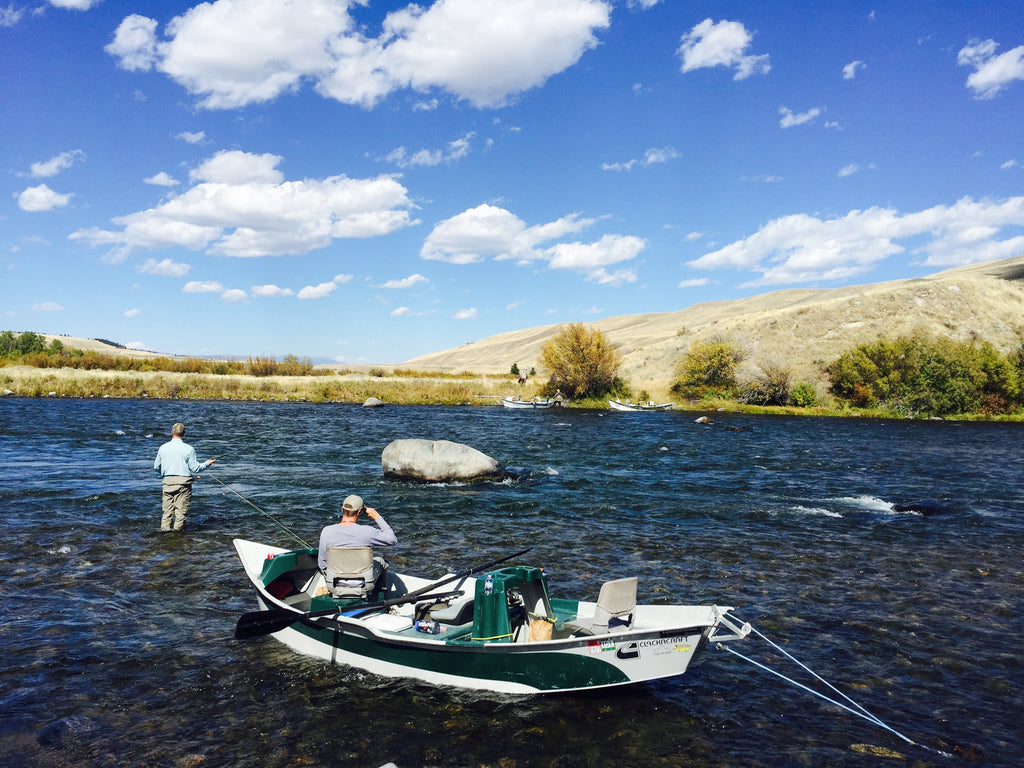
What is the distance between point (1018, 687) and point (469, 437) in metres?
30.4

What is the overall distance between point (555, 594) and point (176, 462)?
31.2 feet

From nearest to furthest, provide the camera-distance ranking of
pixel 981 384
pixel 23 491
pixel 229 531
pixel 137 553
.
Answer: pixel 137 553 < pixel 229 531 < pixel 23 491 < pixel 981 384

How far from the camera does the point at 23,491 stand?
1991 cm

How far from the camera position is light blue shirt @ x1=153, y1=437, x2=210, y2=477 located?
15172 mm

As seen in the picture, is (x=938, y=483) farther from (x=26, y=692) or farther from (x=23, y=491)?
(x=23, y=491)

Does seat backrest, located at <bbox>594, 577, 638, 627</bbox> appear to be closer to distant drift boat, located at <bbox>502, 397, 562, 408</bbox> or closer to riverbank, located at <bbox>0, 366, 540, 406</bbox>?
distant drift boat, located at <bbox>502, 397, 562, 408</bbox>

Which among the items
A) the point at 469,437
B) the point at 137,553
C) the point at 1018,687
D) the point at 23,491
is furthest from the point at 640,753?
the point at 469,437

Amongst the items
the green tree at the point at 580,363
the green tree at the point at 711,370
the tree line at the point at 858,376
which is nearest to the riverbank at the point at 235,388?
the green tree at the point at 580,363

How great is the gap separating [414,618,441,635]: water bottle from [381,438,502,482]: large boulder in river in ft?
47.1

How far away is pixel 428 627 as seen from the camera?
910cm

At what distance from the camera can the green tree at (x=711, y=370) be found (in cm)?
6619

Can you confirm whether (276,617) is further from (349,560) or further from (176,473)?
(176,473)

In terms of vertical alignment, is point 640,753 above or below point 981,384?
below

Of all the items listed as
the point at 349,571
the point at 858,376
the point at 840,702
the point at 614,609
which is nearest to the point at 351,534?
the point at 349,571
